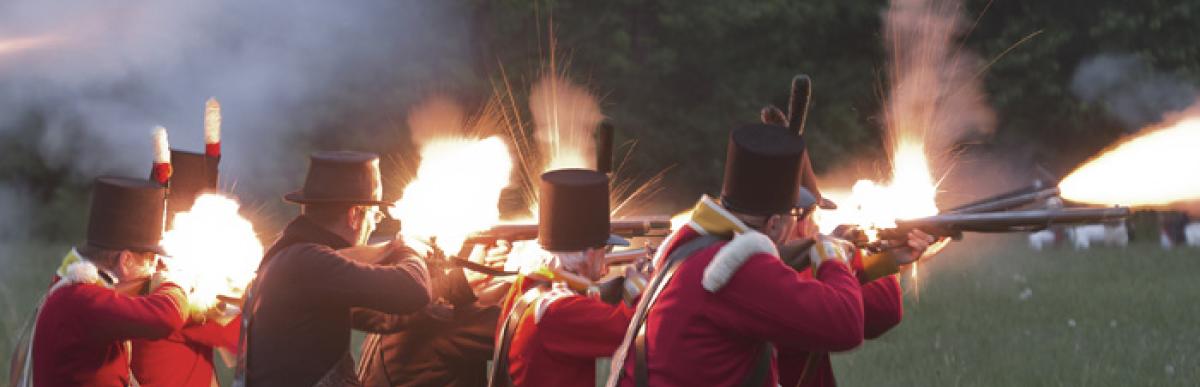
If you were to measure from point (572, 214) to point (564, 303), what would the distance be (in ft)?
1.85

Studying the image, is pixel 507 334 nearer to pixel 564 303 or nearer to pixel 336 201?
pixel 564 303

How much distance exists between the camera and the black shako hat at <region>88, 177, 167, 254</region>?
6.24m

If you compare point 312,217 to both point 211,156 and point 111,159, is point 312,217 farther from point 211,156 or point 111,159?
point 111,159

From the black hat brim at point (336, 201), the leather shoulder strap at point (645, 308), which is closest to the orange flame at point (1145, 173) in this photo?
the leather shoulder strap at point (645, 308)

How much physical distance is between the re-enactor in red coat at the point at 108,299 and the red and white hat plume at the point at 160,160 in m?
0.45

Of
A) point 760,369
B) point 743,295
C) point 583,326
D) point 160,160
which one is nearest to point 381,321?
point 583,326

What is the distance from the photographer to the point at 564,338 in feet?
18.7

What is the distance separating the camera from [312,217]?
5.86 meters

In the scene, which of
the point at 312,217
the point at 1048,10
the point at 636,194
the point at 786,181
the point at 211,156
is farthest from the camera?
the point at 1048,10

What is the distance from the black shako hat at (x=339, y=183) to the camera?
586 centimetres

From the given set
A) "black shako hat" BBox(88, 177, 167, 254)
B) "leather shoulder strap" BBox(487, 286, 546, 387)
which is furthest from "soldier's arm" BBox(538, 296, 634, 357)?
"black shako hat" BBox(88, 177, 167, 254)

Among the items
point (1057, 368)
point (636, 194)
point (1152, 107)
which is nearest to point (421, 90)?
point (636, 194)

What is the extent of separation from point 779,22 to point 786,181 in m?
27.6

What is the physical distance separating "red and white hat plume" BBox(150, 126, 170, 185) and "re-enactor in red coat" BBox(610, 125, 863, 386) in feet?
9.50
